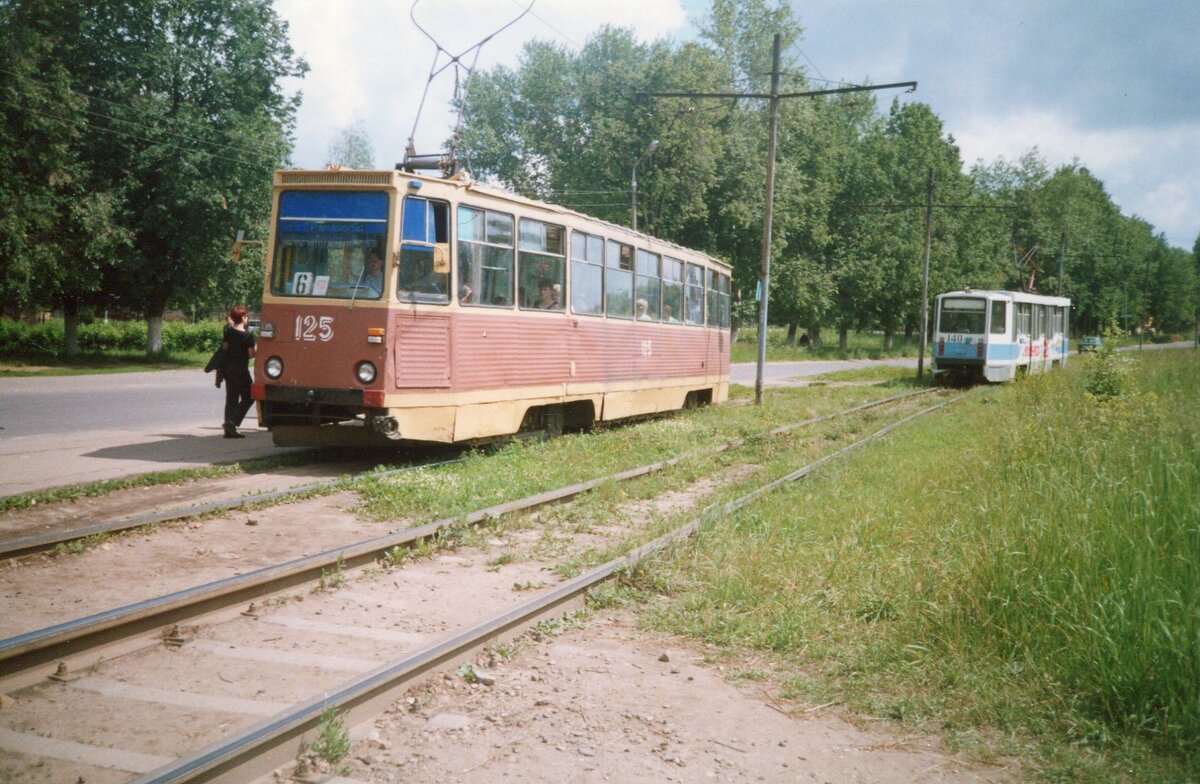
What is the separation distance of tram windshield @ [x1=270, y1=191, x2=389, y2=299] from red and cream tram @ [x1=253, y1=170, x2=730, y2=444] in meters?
0.01

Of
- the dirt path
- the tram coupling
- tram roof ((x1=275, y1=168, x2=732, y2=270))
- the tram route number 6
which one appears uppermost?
tram roof ((x1=275, y1=168, x2=732, y2=270))

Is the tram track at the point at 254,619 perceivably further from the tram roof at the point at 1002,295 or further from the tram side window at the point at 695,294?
the tram roof at the point at 1002,295

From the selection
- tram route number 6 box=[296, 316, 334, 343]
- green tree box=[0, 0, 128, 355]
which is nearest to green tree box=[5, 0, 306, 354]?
green tree box=[0, 0, 128, 355]

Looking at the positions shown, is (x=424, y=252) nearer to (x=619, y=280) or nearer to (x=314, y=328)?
(x=314, y=328)

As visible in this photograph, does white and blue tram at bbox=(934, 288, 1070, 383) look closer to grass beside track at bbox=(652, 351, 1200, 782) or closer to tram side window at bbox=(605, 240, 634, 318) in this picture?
tram side window at bbox=(605, 240, 634, 318)

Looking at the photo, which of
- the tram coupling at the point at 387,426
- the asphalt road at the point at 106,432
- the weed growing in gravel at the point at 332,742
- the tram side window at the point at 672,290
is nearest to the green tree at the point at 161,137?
the asphalt road at the point at 106,432

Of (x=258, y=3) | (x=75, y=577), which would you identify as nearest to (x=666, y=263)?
(x=75, y=577)

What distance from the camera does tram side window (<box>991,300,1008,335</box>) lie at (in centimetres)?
2761

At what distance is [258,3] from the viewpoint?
114 ft

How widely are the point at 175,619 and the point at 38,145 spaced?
28571 millimetres

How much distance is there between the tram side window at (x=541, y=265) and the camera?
37.9 feet

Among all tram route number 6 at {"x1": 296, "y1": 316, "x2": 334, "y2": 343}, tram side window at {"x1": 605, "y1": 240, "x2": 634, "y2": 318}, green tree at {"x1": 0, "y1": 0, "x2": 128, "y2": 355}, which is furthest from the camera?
green tree at {"x1": 0, "y1": 0, "x2": 128, "y2": 355}

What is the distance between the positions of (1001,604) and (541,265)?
26.2ft

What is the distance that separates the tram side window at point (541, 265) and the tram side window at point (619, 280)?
1.52m
